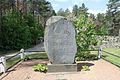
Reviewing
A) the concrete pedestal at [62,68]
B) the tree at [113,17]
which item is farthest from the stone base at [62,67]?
the tree at [113,17]

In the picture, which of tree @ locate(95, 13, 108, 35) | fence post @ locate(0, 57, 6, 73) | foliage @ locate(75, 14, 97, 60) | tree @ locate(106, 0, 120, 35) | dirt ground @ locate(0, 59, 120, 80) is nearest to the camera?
dirt ground @ locate(0, 59, 120, 80)

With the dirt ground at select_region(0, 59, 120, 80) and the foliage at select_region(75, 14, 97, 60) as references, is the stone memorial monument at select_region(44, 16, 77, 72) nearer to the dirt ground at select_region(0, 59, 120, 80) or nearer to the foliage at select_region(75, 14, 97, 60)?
the dirt ground at select_region(0, 59, 120, 80)

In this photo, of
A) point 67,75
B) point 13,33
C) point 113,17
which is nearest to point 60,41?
point 67,75

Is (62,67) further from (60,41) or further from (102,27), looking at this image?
(102,27)

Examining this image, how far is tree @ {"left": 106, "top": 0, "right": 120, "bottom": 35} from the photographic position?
2813 inches

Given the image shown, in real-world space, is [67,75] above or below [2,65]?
below

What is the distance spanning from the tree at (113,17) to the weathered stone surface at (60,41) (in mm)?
58008

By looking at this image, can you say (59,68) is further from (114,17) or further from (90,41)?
(114,17)

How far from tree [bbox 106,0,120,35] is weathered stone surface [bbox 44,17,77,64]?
190 ft

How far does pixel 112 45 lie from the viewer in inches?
1465

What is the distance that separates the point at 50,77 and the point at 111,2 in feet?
211

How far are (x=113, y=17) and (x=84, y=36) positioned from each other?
54886 mm

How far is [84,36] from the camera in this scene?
19.2 meters

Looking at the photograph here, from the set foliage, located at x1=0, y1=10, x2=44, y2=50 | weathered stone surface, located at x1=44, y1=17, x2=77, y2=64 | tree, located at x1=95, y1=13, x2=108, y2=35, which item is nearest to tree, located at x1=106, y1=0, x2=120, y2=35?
tree, located at x1=95, y1=13, x2=108, y2=35
